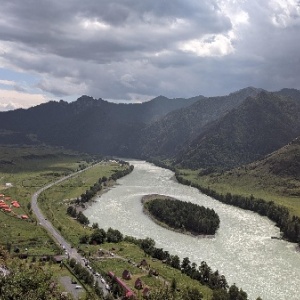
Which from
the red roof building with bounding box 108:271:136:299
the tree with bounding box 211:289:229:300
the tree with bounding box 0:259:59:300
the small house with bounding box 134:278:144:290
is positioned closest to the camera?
the tree with bounding box 0:259:59:300

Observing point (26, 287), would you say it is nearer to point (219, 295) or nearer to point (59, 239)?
point (219, 295)

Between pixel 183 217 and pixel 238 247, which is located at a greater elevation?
pixel 183 217

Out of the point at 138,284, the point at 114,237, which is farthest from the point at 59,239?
the point at 138,284

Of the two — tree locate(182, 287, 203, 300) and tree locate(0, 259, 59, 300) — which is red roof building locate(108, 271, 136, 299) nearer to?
tree locate(182, 287, 203, 300)

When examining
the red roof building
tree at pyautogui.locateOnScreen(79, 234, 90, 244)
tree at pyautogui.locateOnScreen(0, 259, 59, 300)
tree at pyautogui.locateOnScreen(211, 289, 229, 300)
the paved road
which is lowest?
Result: the paved road

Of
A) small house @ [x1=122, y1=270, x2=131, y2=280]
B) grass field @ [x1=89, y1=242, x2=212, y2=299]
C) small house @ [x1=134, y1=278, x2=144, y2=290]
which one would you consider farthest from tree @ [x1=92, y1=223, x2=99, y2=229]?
small house @ [x1=134, y1=278, x2=144, y2=290]

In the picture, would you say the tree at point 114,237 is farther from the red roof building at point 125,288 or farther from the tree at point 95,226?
the red roof building at point 125,288
